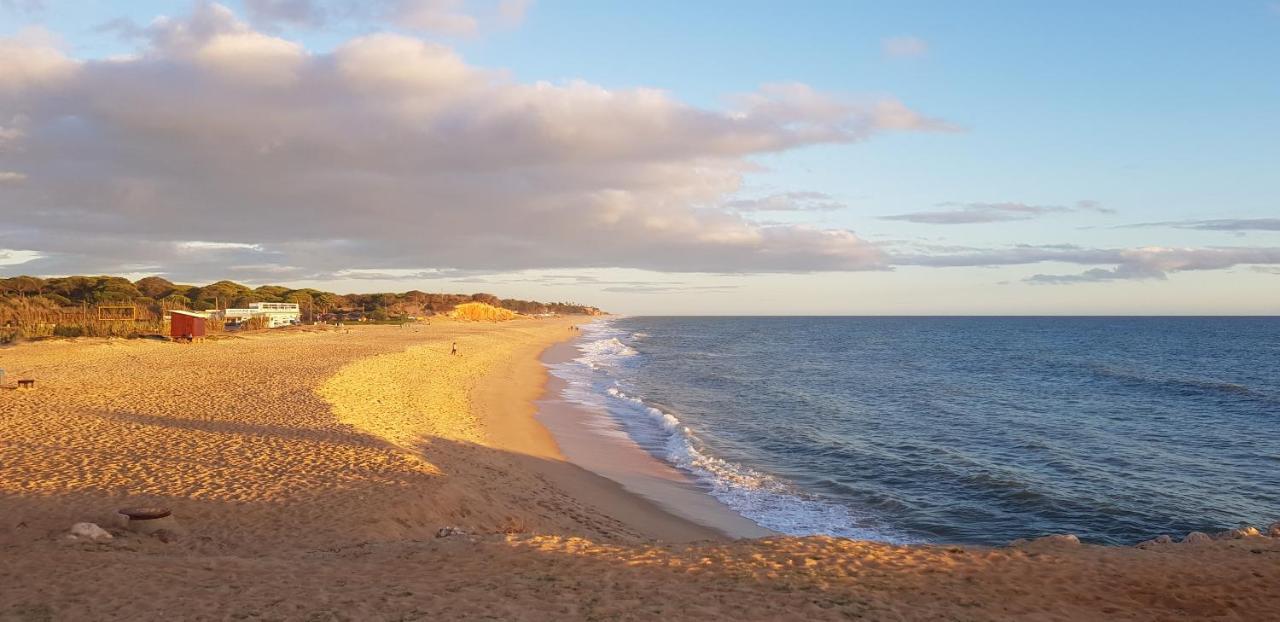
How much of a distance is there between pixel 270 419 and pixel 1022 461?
770 inches

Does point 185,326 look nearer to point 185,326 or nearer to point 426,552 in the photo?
point 185,326

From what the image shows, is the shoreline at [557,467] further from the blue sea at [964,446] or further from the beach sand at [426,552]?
the blue sea at [964,446]

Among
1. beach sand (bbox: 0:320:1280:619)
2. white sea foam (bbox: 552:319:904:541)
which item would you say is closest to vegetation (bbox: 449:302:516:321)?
white sea foam (bbox: 552:319:904:541)

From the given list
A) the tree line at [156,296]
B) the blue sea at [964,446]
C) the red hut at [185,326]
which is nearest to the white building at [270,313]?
the tree line at [156,296]

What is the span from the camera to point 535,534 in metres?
10.5

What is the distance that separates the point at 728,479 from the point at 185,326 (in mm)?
39701

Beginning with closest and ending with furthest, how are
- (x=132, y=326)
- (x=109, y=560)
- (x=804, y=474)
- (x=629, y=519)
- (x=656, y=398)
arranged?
1. (x=109, y=560)
2. (x=629, y=519)
3. (x=804, y=474)
4. (x=656, y=398)
5. (x=132, y=326)

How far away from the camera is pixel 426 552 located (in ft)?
30.5

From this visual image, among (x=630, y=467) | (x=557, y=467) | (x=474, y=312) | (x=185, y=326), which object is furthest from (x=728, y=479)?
(x=474, y=312)

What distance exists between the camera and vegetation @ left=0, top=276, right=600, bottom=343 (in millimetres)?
44250

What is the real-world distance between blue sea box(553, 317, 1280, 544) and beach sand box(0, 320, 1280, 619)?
11.5 ft

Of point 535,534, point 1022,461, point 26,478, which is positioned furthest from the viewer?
point 1022,461

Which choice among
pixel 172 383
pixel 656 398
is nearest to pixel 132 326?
pixel 172 383

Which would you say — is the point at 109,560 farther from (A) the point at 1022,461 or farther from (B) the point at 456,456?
(A) the point at 1022,461
